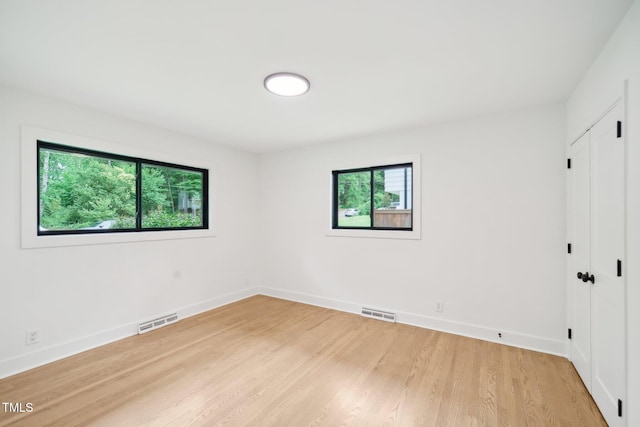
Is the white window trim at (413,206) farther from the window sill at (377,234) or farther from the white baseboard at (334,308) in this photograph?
the white baseboard at (334,308)

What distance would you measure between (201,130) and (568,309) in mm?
4653

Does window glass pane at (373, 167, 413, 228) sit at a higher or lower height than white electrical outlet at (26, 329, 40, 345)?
higher

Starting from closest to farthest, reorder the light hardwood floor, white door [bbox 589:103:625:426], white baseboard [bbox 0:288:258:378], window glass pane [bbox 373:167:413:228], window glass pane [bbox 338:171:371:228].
A: white door [bbox 589:103:625:426] → the light hardwood floor → white baseboard [bbox 0:288:258:378] → window glass pane [bbox 373:167:413:228] → window glass pane [bbox 338:171:371:228]

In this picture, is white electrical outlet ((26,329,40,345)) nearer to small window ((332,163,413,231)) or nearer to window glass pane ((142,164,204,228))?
window glass pane ((142,164,204,228))

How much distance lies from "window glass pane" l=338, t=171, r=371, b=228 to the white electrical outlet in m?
3.58

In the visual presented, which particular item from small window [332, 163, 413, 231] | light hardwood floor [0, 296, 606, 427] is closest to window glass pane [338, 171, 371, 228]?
small window [332, 163, 413, 231]

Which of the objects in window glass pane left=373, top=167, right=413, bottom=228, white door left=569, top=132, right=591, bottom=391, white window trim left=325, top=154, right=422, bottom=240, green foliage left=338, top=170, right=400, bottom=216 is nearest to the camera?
white door left=569, top=132, right=591, bottom=391

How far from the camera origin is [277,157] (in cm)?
476

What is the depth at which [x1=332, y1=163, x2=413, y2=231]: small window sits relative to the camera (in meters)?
3.68

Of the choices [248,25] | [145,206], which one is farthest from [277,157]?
[248,25]

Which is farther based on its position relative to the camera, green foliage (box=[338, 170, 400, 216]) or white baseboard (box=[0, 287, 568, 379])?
green foliage (box=[338, 170, 400, 216])

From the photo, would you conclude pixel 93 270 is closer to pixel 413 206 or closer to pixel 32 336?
pixel 32 336

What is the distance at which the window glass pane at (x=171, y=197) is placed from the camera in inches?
137

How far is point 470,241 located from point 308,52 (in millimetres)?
2680
